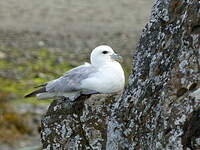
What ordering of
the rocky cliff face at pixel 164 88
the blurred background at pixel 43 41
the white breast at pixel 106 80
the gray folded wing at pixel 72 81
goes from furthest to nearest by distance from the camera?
the blurred background at pixel 43 41, the gray folded wing at pixel 72 81, the white breast at pixel 106 80, the rocky cliff face at pixel 164 88

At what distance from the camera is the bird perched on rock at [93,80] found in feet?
24.2

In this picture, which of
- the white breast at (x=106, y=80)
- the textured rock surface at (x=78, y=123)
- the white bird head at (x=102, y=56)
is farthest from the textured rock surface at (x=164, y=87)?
the white bird head at (x=102, y=56)

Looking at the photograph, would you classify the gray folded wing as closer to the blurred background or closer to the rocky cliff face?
the rocky cliff face

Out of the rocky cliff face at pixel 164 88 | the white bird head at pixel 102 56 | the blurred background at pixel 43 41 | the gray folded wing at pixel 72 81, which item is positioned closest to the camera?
the rocky cliff face at pixel 164 88

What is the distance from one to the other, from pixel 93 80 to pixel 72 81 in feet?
1.14

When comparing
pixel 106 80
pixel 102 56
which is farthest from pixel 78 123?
pixel 102 56

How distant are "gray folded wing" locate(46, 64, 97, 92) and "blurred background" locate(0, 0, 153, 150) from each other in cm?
706

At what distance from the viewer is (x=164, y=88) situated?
509 cm

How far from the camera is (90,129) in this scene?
6797 millimetres

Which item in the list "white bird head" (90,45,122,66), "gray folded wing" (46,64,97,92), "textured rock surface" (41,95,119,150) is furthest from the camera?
"white bird head" (90,45,122,66)

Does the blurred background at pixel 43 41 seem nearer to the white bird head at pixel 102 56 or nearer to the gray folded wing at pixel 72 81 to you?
the white bird head at pixel 102 56

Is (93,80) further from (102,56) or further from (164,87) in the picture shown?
(164,87)

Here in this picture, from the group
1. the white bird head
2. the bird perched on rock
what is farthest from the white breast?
the white bird head

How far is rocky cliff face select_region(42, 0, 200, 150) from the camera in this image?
481 cm
